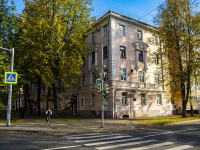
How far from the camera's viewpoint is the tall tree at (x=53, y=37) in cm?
2695

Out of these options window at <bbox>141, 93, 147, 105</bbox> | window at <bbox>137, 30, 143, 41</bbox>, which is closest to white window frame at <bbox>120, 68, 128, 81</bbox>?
window at <bbox>141, 93, 147, 105</bbox>

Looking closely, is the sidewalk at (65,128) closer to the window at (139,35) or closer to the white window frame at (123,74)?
the white window frame at (123,74)

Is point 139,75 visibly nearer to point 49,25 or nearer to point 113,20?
point 113,20

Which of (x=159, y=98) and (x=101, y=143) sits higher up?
(x=159, y=98)

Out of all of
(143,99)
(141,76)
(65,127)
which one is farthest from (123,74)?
(65,127)

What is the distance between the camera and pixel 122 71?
104 feet

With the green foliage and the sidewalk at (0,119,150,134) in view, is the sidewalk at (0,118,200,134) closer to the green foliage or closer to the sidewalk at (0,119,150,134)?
the sidewalk at (0,119,150,134)

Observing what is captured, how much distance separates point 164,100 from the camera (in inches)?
1441

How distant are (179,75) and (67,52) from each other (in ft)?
47.6

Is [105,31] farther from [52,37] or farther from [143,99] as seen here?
[143,99]

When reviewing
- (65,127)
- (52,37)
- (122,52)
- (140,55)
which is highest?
(52,37)

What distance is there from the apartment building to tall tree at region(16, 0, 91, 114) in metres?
3.94

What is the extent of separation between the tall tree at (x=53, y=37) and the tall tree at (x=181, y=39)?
1047 centimetres

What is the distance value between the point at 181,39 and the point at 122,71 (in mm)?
8847
